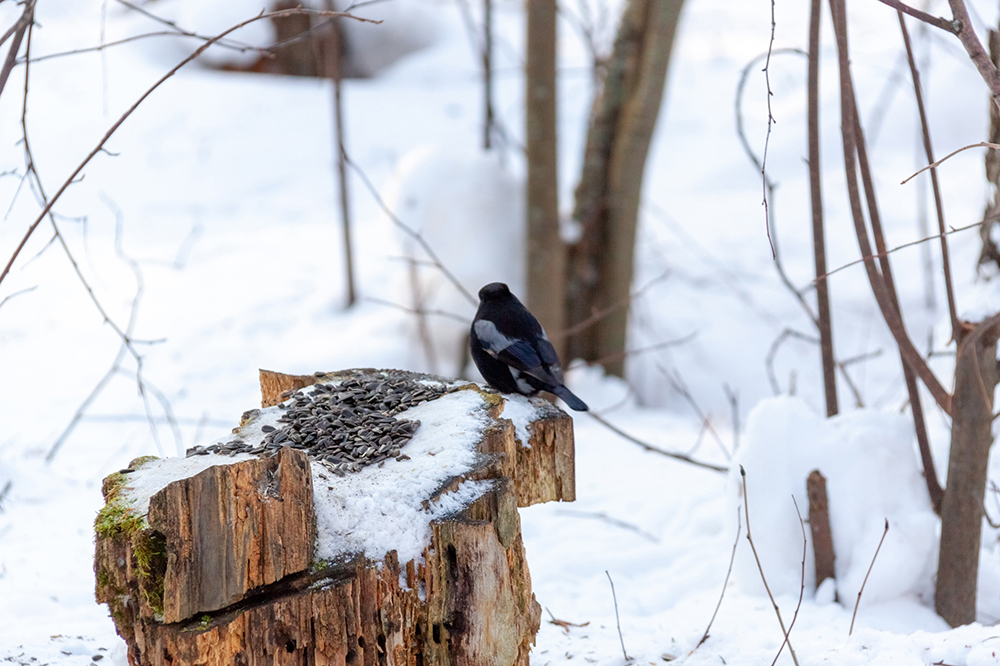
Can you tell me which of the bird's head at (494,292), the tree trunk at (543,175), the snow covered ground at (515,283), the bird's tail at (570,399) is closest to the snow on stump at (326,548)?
the bird's tail at (570,399)

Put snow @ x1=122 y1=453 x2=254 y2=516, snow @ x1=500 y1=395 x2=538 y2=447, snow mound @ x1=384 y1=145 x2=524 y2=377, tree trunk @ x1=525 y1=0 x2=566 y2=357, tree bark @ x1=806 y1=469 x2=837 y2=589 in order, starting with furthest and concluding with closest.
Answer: snow mound @ x1=384 y1=145 x2=524 y2=377, tree trunk @ x1=525 y1=0 x2=566 y2=357, tree bark @ x1=806 y1=469 x2=837 y2=589, snow @ x1=500 y1=395 x2=538 y2=447, snow @ x1=122 y1=453 x2=254 y2=516

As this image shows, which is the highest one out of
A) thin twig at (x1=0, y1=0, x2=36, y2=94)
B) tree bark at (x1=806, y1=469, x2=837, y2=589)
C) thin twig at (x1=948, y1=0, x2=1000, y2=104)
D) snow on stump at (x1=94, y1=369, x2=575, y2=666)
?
thin twig at (x1=0, y1=0, x2=36, y2=94)

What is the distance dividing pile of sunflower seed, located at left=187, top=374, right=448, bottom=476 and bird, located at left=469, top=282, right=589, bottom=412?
213mm

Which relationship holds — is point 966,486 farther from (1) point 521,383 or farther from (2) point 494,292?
(2) point 494,292

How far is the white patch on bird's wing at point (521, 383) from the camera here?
2.65 meters

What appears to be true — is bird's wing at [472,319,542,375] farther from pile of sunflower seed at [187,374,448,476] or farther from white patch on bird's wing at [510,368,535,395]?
pile of sunflower seed at [187,374,448,476]

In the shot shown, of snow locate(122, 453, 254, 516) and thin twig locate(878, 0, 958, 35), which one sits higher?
thin twig locate(878, 0, 958, 35)

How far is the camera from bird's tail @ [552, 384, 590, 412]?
242 centimetres

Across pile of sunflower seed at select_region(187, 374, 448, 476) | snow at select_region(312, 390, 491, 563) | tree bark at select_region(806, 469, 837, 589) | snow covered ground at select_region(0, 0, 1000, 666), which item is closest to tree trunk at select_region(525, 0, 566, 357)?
snow covered ground at select_region(0, 0, 1000, 666)

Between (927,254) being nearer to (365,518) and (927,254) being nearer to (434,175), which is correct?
(434,175)

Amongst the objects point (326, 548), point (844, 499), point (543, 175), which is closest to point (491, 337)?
point (326, 548)

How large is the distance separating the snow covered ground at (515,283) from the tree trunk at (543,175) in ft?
1.49

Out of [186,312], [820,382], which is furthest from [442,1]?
[820,382]

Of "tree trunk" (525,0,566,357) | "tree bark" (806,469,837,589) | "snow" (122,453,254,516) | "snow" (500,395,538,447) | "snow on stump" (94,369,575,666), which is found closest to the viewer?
"snow on stump" (94,369,575,666)
